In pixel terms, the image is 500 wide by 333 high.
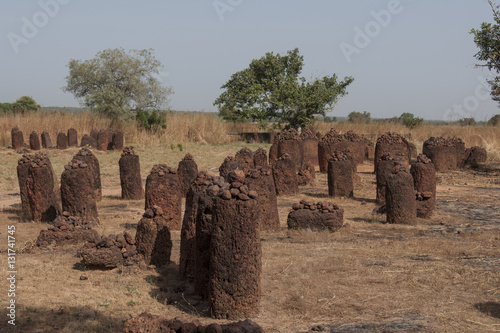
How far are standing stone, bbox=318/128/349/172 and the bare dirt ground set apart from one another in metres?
7.55

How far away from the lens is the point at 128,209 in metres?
11.7

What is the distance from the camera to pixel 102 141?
24.0 metres

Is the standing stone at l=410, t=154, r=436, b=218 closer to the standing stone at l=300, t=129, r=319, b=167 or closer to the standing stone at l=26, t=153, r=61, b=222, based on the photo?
the standing stone at l=300, t=129, r=319, b=167

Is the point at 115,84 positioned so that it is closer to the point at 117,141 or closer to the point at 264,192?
the point at 117,141

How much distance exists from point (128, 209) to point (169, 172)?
2489 mm

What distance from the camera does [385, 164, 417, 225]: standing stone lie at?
10000mm

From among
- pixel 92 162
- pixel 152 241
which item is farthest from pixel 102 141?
pixel 152 241

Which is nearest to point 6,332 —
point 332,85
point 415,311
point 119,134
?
point 415,311

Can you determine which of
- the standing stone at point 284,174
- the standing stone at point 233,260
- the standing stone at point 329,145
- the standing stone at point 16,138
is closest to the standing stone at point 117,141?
the standing stone at point 16,138

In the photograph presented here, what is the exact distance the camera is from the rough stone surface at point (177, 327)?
447 cm

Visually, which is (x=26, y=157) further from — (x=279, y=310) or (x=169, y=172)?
(x=279, y=310)

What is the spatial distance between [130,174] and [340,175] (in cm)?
487

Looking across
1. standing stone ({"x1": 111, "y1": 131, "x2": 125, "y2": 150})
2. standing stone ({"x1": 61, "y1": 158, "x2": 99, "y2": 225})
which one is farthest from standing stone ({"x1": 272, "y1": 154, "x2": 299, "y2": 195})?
standing stone ({"x1": 111, "y1": 131, "x2": 125, "y2": 150})

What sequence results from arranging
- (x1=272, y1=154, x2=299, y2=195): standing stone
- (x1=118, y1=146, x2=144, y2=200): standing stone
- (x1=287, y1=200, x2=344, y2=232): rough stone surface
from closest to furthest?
(x1=287, y1=200, x2=344, y2=232): rough stone surface, (x1=118, y1=146, x2=144, y2=200): standing stone, (x1=272, y1=154, x2=299, y2=195): standing stone
